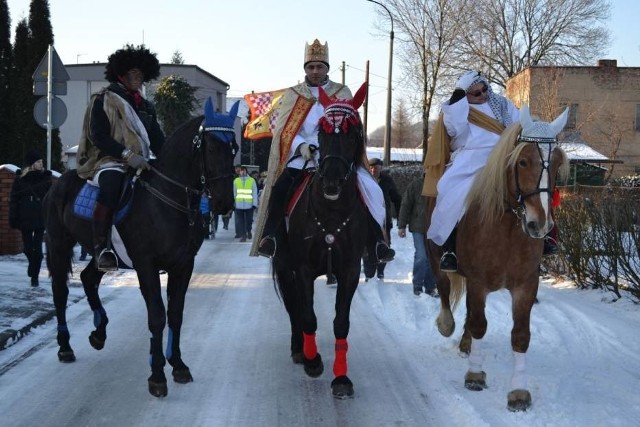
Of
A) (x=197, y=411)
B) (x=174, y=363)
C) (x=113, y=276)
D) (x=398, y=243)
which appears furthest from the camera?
(x=398, y=243)

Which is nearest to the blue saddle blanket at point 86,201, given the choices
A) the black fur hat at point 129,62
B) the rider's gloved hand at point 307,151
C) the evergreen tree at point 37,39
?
the black fur hat at point 129,62

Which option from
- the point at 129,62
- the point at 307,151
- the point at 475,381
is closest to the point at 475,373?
the point at 475,381

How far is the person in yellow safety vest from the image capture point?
20.0 metres

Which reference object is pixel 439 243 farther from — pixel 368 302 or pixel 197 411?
pixel 368 302

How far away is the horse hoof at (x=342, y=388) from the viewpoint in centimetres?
579

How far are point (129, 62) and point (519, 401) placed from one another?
4558 mm

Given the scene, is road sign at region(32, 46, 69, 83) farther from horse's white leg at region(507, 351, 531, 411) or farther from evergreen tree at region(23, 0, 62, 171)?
evergreen tree at region(23, 0, 62, 171)

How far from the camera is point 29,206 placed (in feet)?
36.8

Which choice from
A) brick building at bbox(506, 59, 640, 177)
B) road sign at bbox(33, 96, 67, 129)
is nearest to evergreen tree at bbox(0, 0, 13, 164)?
road sign at bbox(33, 96, 67, 129)

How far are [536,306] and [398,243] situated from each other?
881 centimetres

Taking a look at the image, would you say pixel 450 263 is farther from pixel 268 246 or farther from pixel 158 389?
pixel 158 389

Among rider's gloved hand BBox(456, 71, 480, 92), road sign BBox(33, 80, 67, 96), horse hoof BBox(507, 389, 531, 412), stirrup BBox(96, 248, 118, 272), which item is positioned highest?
road sign BBox(33, 80, 67, 96)

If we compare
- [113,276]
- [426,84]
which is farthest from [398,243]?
[426,84]

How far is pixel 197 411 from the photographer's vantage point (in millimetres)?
5414
